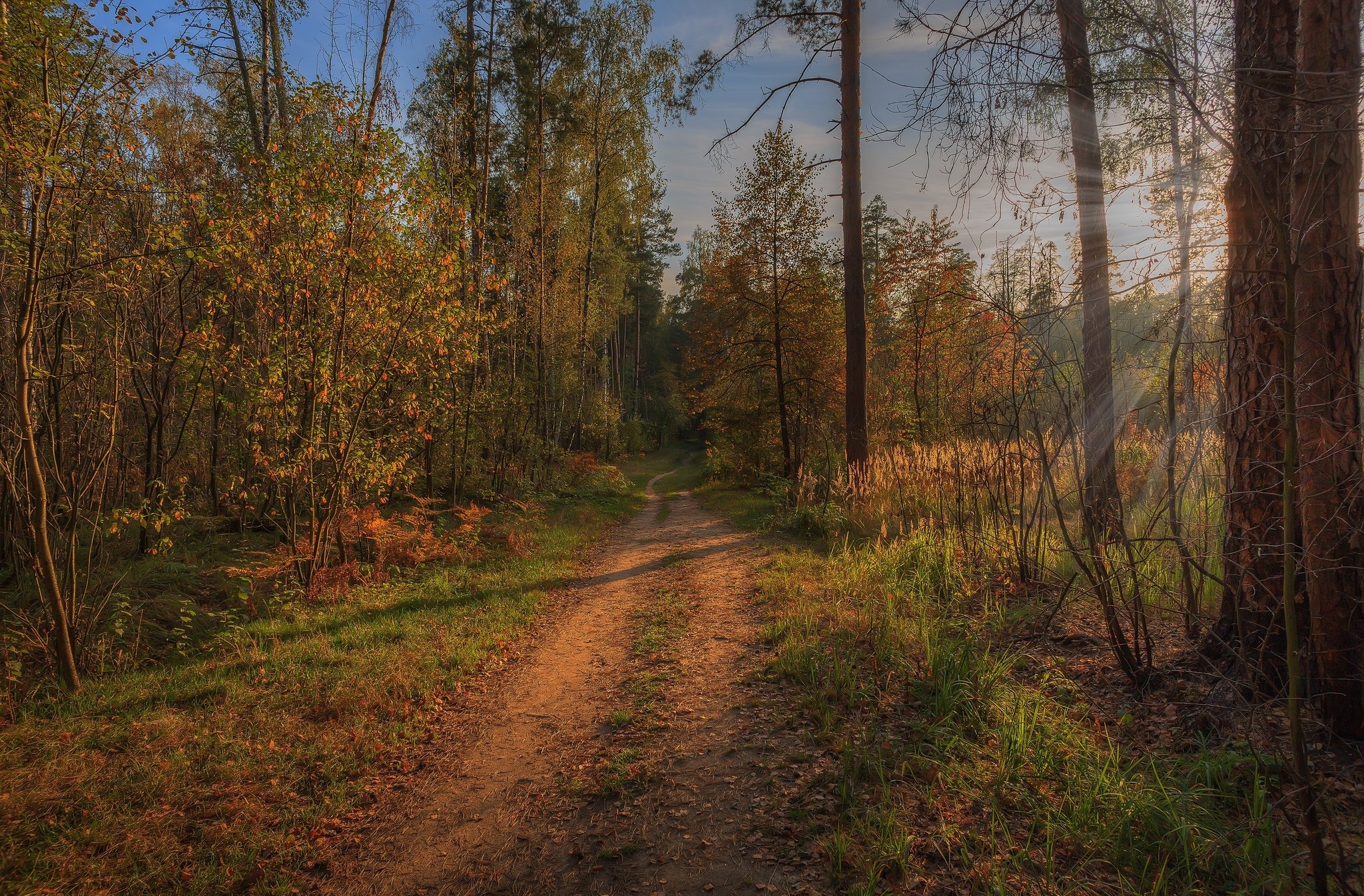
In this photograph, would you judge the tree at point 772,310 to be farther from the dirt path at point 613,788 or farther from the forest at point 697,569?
the dirt path at point 613,788

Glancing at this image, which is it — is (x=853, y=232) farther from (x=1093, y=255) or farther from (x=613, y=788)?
(x=613, y=788)

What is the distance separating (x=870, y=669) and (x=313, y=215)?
7698mm

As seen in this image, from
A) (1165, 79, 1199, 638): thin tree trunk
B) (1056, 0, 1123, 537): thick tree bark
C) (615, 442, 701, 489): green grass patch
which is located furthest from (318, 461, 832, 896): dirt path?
(615, 442, 701, 489): green grass patch

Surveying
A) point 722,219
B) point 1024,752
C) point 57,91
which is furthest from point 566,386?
point 1024,752

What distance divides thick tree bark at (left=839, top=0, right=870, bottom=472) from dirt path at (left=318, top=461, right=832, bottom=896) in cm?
633

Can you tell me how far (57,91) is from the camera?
14.0ft

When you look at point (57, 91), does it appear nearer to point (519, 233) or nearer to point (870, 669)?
point (870, 669)

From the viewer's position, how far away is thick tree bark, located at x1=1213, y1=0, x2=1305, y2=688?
2939 millimetres

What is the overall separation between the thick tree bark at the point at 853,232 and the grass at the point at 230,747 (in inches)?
287

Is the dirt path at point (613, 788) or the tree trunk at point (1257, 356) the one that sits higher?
the tree trunk at point (1257, 356)

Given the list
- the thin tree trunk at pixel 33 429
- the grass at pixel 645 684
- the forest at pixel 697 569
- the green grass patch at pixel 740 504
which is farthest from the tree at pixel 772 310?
the thin tree trunk at pixel 33 429

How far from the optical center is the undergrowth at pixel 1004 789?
2373mm

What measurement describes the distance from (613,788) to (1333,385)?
14.4 feet

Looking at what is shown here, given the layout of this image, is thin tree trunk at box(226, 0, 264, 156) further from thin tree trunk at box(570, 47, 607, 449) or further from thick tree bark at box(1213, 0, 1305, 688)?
thick tree bark at box(1213, 0, 1305, 688)
